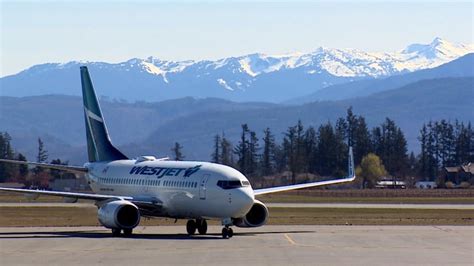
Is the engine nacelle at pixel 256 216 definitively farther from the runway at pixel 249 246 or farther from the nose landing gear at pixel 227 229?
the nose landing gear at pixel 227 229

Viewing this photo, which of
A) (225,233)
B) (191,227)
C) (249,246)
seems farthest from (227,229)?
(249,246)

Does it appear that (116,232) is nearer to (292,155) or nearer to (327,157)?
(292,155)

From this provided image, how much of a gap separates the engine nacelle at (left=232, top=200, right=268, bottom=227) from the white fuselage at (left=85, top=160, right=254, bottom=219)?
2.21 metres

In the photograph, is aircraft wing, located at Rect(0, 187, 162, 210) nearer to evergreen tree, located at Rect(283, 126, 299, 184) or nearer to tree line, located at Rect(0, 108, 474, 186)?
evergreen tree, located at Rect(283, 126, 299, 184)

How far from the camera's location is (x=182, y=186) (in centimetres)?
5400

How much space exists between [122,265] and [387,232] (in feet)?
67.4

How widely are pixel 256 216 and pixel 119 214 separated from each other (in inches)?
254

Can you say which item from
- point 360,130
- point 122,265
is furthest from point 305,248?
point 360,130

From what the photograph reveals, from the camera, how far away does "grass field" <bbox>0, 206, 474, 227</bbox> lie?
64156 mm

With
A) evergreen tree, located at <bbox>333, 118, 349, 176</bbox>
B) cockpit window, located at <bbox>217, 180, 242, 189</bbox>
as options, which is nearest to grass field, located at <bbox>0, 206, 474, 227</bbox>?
cockpit window, located at <bbox>217, 180, 242, 189</bbox>

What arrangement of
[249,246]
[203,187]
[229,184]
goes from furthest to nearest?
[203,187] → [229,184] → [249,246]

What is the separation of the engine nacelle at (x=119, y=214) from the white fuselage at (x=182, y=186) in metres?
2.38

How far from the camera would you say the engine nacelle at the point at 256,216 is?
177ft

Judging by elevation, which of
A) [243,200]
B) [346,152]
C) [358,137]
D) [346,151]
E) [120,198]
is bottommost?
[243,200]
